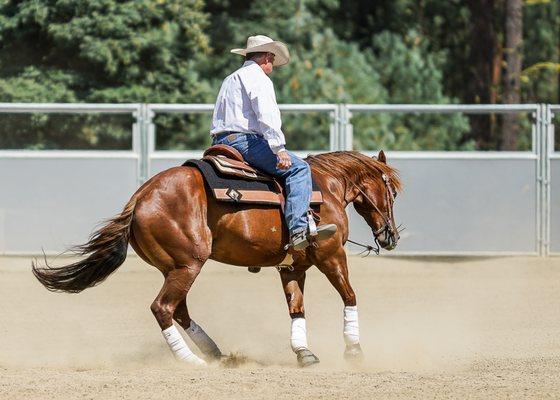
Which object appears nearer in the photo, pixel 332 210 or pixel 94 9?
pixel 332 210

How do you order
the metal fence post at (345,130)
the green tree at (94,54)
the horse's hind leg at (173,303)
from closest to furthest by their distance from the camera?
the horse's hind leg at (173,303) → the metal fence post at (345,130) → the green tree at (94,54)

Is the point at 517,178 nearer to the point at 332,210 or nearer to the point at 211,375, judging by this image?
the point at 332,210

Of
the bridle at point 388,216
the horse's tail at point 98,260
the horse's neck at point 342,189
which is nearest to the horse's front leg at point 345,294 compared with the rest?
the horse's neck at point 342,189

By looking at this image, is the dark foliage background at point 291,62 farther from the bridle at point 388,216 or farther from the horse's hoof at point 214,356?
the horse's hoof at point 214,356

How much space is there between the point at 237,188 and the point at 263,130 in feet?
1.41

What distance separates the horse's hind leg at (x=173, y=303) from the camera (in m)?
8.06

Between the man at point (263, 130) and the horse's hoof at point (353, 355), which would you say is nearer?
the man at point (263, 130)

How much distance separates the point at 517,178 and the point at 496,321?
5.06m

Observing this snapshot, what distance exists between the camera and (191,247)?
26.6 ft

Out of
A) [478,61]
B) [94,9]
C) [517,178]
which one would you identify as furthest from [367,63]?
[517,178]

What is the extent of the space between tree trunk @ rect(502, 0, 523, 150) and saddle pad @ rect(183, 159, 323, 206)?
16383 millimetres

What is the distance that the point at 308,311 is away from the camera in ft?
38.3

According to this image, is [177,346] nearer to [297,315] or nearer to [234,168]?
[297,315]

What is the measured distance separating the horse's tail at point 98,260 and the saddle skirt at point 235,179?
539 millimetres
